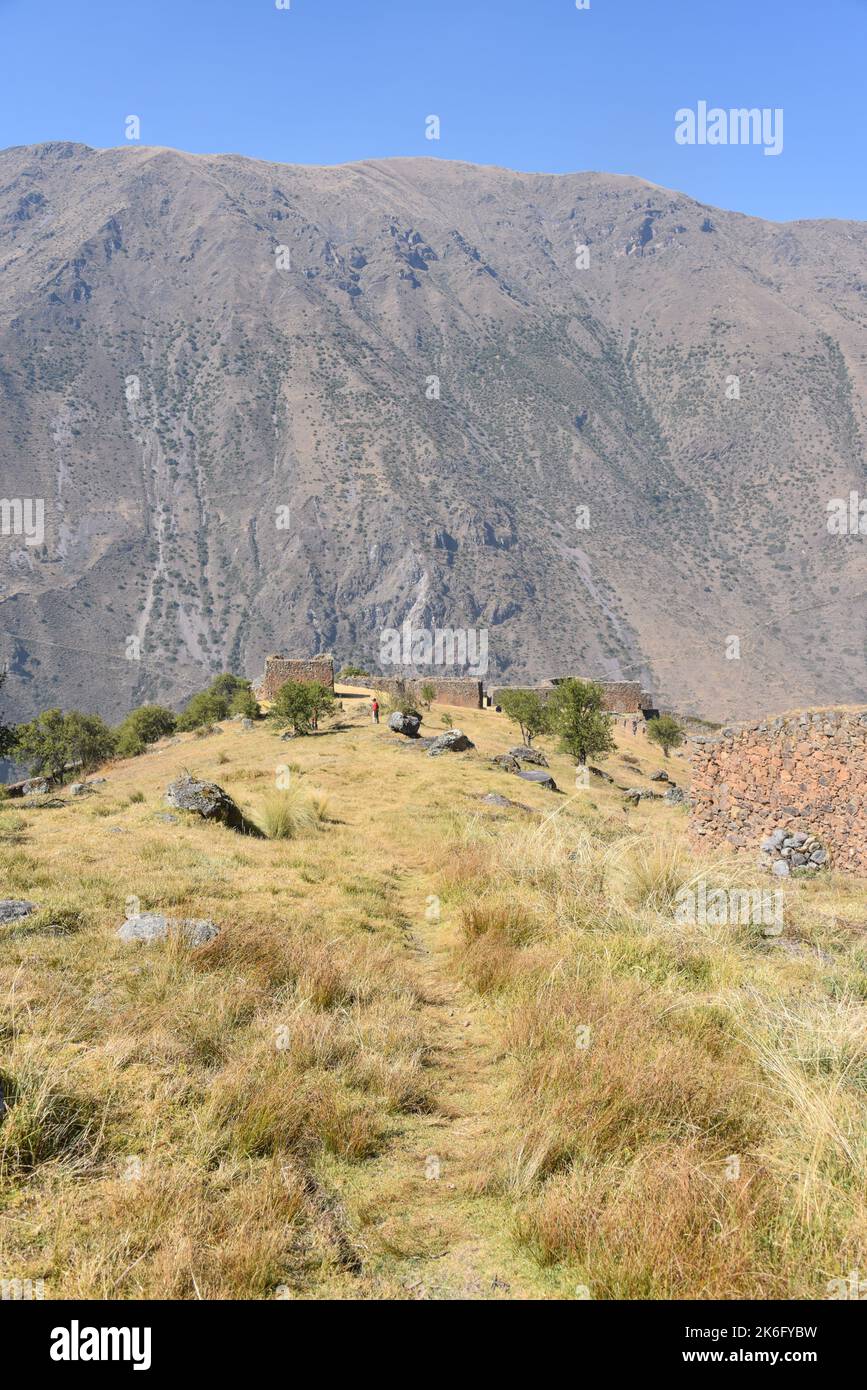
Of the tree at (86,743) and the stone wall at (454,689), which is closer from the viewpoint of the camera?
the tree at (86,743)

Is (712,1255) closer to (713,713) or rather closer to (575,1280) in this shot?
(575,1280)

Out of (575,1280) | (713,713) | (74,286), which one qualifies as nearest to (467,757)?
(575,1280)

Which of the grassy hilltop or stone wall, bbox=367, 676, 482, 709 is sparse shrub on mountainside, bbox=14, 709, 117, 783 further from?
the grassy hilltop

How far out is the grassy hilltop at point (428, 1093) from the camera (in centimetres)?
319

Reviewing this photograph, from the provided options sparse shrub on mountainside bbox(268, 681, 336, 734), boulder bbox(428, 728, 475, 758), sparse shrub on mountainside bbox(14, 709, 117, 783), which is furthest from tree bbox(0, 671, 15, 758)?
boulder bbox(428, 728, 475, 758)

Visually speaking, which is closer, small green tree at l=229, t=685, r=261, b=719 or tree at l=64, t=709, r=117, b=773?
tree at l=64, t=709, r=117, b=773

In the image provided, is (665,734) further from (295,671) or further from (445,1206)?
(445,1206)

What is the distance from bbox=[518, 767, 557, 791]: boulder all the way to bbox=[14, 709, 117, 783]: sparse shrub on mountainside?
18.2 metres

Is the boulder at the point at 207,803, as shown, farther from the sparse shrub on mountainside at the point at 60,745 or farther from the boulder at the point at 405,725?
the sparse shrub on mountainside at the point at 60,745

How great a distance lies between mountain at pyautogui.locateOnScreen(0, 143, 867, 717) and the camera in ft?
352

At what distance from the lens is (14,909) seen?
6.82 m

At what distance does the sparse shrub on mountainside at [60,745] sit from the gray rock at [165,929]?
1055 inches

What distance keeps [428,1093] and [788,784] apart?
9155mm

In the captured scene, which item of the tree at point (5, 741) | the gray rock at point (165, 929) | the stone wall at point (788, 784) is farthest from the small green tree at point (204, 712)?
the gray rock at point (165, 929)
